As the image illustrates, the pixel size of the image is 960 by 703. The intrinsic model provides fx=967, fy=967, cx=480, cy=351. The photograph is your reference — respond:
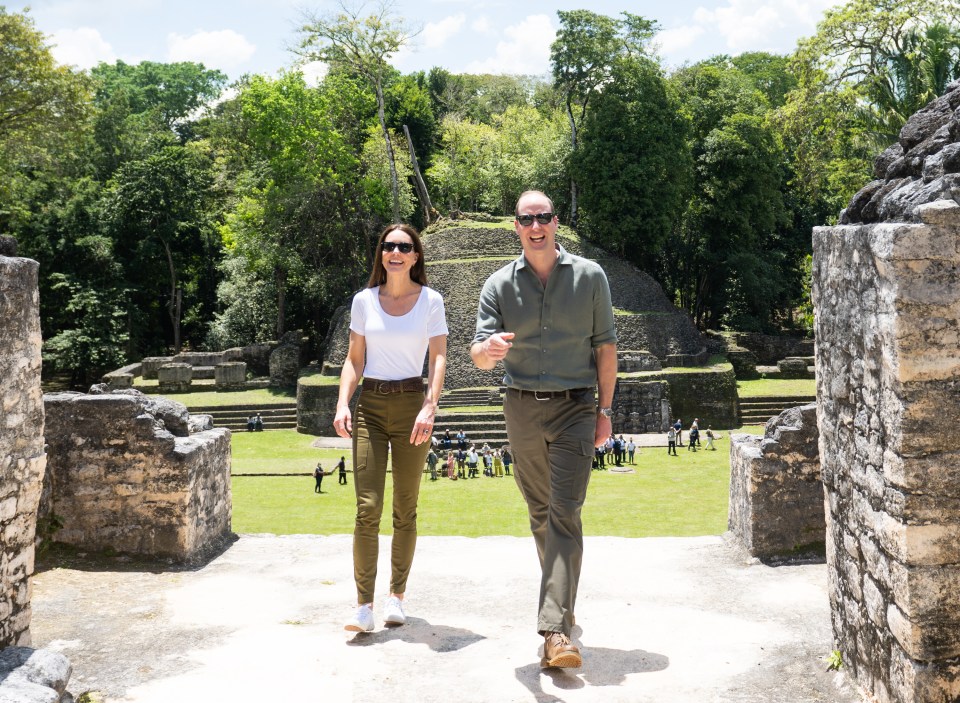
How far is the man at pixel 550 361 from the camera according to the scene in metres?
4.07

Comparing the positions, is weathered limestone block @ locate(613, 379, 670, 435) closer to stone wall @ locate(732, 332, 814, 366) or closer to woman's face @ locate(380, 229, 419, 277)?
stone wall @ locate(732, 332, 814, 366)

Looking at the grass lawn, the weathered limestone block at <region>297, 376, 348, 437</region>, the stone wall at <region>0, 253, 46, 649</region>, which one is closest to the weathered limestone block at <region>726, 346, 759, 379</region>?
the grass lawn

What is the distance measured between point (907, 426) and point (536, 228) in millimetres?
1689

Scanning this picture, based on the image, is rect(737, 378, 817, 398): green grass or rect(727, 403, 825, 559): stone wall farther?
rect(737, 378, 817, 398): green grass

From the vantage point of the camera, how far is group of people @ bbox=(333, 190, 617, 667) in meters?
4.01

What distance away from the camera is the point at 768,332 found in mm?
40062

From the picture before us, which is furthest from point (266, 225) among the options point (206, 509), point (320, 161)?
point (206, 509)

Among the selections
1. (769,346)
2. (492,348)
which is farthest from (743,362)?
(492,348)

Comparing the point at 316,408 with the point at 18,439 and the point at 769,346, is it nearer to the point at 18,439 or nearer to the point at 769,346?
the point at 769,346

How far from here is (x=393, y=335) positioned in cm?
454

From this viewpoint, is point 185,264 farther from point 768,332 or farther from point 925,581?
point 925,581

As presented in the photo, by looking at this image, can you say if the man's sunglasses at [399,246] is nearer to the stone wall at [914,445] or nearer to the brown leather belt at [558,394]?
the brown leather belt at [558,394]

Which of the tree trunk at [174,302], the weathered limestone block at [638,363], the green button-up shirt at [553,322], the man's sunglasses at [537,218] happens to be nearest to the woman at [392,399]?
the green button-up shirt at [553,322]

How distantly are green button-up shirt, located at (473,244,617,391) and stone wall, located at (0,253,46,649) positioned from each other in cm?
183
